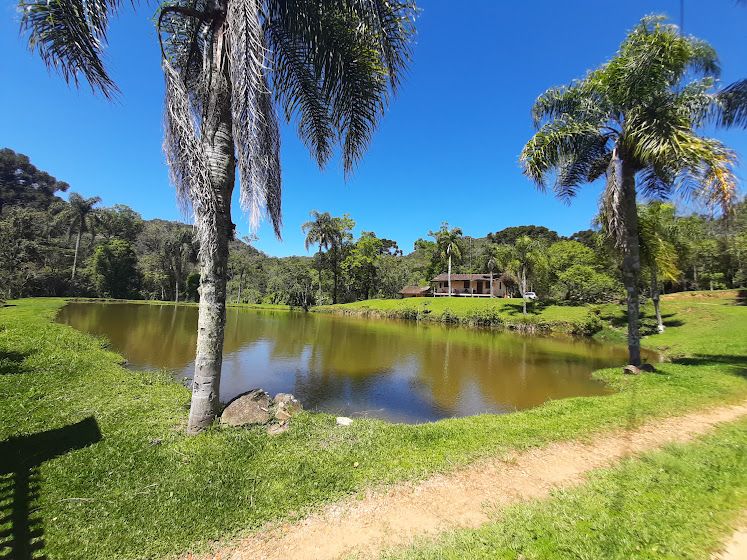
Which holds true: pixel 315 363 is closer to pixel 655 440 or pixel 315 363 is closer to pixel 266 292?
pixel 655 440

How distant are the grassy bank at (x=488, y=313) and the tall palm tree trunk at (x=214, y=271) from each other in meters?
26.9

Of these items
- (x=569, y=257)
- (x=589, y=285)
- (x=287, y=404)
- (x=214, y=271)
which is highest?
(x=569, y=257)

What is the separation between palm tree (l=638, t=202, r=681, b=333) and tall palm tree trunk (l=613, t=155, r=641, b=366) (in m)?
4.42

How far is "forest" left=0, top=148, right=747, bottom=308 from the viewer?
2740cm

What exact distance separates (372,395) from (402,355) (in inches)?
282

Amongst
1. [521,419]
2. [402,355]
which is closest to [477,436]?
[521,419]

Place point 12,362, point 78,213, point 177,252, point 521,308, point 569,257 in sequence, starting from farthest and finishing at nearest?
point 177,252 < point 78,213 < point 569,257 < point 521,308 < point 12,362

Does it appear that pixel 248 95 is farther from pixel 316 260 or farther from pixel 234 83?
pixel 316 260

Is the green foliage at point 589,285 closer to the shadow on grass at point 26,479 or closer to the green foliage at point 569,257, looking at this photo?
the green foliage at point 569,257

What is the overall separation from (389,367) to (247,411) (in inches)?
349

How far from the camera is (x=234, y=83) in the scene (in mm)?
4508

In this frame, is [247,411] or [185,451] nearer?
[185,451]

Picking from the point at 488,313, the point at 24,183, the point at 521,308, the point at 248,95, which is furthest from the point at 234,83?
the point at 24,183

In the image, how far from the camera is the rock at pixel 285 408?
6.10 m
